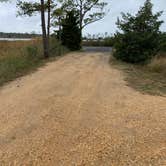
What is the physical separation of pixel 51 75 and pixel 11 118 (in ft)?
20.6

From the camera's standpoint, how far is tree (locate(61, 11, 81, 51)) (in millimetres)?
31547

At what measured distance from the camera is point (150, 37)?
19859 mm

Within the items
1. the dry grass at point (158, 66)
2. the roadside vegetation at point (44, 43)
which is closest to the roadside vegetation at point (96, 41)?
the roadside vegetation at point (44, 43)

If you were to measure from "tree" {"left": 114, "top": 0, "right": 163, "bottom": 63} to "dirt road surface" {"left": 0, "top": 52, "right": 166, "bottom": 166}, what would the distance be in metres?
9.89

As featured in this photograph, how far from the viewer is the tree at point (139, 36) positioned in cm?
1988

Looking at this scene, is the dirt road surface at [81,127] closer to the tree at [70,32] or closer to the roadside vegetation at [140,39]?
the roadside vegetation at [140,39]

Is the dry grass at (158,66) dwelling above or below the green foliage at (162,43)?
below

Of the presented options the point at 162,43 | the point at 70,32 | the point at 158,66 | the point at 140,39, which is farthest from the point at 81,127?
the point at 70,32

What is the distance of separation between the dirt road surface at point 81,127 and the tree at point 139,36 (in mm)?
9892

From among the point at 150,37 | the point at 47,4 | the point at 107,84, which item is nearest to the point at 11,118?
the point at 107,84

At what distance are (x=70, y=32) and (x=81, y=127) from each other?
25929 millimetres

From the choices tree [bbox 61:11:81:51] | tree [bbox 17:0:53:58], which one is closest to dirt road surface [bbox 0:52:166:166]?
tree [bbox 17:0:53:58]

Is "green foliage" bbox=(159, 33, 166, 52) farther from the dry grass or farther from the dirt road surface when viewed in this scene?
the dirt road surface

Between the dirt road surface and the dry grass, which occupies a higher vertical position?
the dirt road surface
